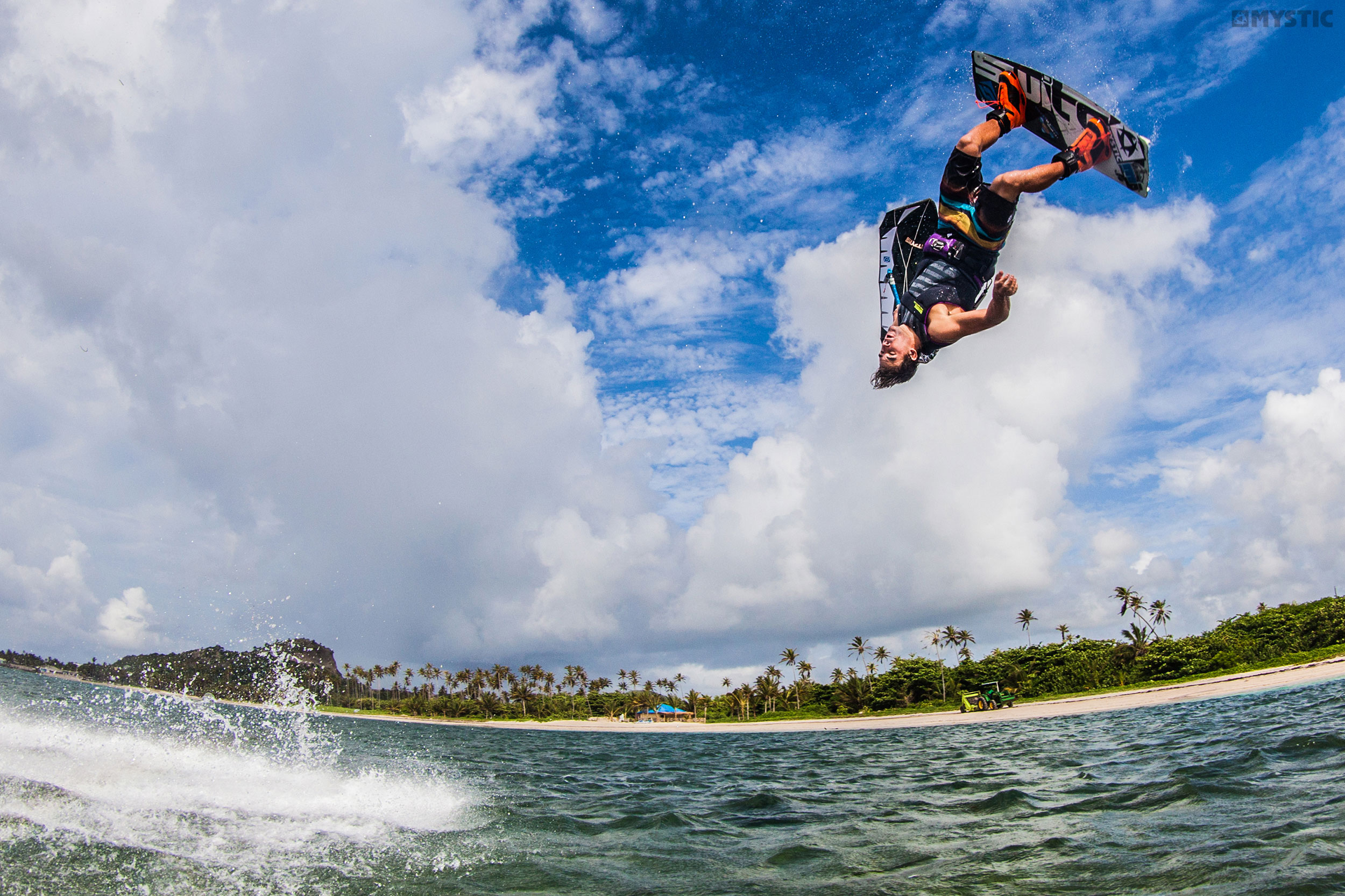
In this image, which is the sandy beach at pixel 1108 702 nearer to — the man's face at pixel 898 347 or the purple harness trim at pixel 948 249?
the purple harness trim at pixel 948 249

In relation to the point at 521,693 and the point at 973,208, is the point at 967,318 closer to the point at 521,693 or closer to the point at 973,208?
the point at 973,208

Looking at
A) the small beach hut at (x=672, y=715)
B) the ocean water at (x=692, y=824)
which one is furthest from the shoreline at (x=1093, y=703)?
the small beach hut at (x=672, y=715)

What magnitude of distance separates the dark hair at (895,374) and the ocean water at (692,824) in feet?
17.4

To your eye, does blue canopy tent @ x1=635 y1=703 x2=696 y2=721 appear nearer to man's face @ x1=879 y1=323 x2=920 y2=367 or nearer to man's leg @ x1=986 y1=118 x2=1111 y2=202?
man's face @ x1=879 y1=323 x2=920 y2=367

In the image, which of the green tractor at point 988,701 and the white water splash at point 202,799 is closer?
the white water splash at point 202,799

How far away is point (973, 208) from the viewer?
6.55 meters

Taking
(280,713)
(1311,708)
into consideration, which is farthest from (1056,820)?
(280,713)

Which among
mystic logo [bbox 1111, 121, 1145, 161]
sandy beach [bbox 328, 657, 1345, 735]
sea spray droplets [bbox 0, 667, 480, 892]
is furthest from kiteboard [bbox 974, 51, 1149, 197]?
sandy beach [bbox 328, 657, 1345, 735]

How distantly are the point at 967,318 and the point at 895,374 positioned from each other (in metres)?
0.88

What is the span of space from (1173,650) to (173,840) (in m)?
85.2

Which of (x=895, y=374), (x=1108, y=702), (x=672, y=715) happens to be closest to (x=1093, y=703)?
(x=1108, y=702)

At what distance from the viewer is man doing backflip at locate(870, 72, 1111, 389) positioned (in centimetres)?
606

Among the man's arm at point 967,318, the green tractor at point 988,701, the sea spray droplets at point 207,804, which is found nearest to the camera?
the man's arm at point 967,318

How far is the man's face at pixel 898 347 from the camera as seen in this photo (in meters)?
6.58
